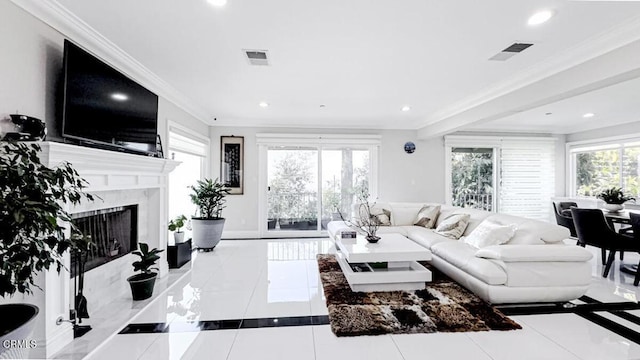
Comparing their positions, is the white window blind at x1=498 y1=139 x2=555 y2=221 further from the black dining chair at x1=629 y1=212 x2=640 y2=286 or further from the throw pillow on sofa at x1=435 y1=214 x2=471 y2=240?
the black dining chair at x1=629 y1=212 x2=640 y2=286

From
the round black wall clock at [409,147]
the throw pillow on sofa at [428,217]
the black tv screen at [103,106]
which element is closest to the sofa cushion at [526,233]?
the throw pillow on sofa at [428,217]

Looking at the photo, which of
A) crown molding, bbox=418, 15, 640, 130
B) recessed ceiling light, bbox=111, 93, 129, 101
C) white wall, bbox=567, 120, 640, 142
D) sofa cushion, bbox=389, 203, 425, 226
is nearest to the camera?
crown molding, bbox=418, 15, 640, 130

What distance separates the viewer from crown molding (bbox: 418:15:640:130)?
235 cm

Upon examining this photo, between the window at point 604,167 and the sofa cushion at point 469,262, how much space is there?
4.89 meters

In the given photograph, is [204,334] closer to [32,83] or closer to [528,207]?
[32,83]

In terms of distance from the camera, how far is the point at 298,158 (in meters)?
6.52

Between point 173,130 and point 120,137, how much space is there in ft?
5.18

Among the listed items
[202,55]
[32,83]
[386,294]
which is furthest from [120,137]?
[386,294]

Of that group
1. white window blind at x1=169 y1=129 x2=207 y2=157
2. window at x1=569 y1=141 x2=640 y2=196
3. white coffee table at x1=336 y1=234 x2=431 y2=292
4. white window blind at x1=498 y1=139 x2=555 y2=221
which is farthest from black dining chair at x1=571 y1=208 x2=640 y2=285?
white window blind at x1=169 y1=129 x2=207 y2=157

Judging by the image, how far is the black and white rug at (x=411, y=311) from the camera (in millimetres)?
2430

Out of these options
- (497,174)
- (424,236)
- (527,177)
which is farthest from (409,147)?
(527,177)

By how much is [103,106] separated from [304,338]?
258 cm

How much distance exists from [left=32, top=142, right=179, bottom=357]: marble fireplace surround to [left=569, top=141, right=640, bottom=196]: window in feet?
27.2

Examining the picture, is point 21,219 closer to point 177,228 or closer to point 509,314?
point 177,228
